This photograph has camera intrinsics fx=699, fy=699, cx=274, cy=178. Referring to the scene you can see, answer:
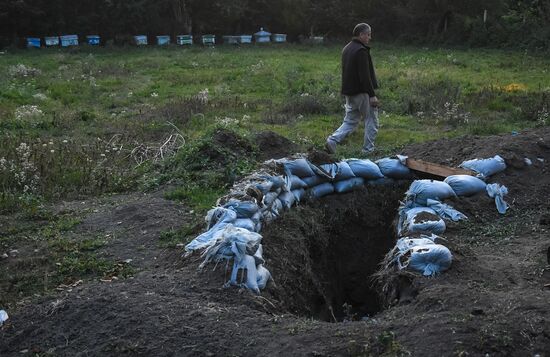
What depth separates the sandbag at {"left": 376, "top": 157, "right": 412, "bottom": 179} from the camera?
7.86 meters

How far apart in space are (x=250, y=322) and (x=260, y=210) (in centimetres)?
181

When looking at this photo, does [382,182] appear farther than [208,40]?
No

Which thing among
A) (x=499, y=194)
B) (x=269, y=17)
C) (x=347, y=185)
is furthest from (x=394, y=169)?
(x=269, y=17)

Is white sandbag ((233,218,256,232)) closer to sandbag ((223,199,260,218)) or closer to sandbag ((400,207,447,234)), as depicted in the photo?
sandbag ((223,199,260,218))

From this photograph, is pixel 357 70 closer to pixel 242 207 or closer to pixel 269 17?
pixel 242 207

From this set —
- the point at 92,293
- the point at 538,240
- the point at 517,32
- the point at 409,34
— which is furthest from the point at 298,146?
the point at 409,34

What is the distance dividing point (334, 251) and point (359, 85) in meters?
2.84

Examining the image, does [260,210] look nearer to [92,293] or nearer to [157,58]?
[92,293]

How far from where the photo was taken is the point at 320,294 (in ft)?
20.6

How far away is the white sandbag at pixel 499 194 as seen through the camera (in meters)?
7.02

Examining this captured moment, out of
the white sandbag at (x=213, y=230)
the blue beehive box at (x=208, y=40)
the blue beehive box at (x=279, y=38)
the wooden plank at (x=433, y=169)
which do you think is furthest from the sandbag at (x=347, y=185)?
the blue beehive box at (x=279, y=38)

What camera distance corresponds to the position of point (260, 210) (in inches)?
243

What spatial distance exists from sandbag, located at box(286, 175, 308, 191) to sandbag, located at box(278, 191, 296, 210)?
7 centimetres

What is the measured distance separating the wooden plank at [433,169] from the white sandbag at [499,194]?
435 mm
